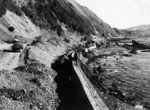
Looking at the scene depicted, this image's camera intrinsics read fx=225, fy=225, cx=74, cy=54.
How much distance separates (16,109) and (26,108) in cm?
105

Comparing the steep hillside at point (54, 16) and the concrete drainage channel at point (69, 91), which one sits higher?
the steep hillside at point (54, 16)

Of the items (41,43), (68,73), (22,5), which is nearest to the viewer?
(68,73)

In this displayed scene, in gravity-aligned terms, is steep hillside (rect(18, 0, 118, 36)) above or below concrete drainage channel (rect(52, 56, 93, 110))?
above

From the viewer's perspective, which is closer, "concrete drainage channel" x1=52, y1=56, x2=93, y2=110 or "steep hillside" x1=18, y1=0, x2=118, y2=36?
"concrete drainage channel" x1=52, y1=56, x2=93, y2=110

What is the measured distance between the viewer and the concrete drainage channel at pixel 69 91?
23.0m

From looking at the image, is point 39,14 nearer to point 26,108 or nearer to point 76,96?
point 76,96

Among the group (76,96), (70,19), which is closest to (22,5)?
(70,19)

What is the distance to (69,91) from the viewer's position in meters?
28.2

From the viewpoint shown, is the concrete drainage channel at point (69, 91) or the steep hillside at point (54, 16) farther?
the steep hillside at point (54, 16)

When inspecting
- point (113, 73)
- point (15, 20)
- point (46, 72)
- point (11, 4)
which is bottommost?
point (113, 73)

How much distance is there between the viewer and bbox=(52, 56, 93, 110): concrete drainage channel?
75.6 feet

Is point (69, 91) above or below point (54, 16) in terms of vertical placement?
below

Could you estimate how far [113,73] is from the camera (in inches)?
1599

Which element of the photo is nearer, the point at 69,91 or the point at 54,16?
the point at 69,91
